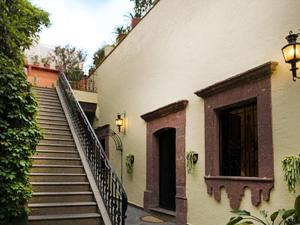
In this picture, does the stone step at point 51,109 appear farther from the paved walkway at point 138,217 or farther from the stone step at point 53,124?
the paved walkway at point 138,217

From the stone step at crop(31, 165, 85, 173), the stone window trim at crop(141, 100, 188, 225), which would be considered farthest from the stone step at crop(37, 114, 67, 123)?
the stone step at crop(31, 165, 85, 173)

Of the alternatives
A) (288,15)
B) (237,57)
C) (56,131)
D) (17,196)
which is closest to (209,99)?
(237,57)

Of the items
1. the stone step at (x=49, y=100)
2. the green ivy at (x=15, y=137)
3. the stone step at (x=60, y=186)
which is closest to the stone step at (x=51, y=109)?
the stone step at (x=49, y=100)

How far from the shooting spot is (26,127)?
497cm

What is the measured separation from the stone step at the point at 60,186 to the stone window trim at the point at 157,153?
6.15 feet

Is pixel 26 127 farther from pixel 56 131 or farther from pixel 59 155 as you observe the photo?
pixel 56 131

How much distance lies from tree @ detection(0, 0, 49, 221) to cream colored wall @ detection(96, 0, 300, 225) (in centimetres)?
308

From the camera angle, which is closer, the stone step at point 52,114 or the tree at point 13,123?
the tree at point 13,123

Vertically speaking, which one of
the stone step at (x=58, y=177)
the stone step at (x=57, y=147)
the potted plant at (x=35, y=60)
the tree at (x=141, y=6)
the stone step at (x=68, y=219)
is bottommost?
the stone step at (x=68, y=219)

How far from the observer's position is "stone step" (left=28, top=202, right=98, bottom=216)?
5.71 meters

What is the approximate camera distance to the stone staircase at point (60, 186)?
5664 millimetres

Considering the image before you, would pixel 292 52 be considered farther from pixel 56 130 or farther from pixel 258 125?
pixel 56 130

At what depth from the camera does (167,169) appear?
27.2ft

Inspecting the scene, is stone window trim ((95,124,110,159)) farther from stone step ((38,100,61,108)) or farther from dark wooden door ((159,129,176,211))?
dark wooden door ((159,129,176,211))
